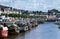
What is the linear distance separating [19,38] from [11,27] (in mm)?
5275

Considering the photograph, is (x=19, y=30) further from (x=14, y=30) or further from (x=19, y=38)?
(x=19, y=38)

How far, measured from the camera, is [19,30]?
49812 millimetres

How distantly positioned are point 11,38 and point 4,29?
1959 mm

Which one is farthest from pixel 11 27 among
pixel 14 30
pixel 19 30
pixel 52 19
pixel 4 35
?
pixel 52 19

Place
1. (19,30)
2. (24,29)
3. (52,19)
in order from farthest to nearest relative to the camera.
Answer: (52,19)
(24,29)
(19,30)

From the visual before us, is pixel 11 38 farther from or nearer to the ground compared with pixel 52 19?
farther from the ground

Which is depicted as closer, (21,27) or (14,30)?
(14,30)

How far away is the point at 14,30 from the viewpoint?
45938 millimetres

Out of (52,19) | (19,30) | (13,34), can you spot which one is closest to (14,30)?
(13,34)

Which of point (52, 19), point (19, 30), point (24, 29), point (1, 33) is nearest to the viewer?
point (1, 33)

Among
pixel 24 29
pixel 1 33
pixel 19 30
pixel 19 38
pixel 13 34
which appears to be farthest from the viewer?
pixel 24 29

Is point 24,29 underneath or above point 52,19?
above

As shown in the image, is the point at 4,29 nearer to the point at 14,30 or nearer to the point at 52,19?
the point at 14,30

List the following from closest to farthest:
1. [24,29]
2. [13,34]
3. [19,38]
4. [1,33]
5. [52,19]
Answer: [1,33]
[19,38]
[13,34]
[24,29]
[52,19]
